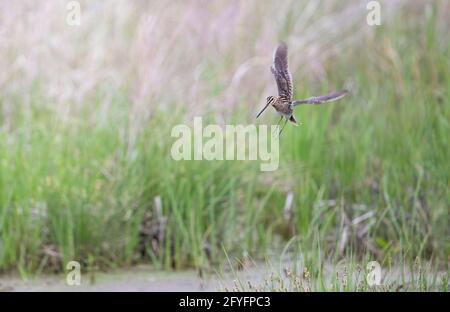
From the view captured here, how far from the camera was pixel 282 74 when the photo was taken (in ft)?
8.27

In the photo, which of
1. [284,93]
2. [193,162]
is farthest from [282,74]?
[193,162]

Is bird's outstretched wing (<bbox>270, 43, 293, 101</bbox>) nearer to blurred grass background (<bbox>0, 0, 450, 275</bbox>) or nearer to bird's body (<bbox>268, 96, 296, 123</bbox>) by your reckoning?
bird's body (<bbox>268, 96, 296, 123</bbox>)

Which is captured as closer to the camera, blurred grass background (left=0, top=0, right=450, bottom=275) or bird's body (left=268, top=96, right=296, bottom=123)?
bird's body (left=268, top=96, right=296, bottom=123)

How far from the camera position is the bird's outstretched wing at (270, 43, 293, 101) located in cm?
250

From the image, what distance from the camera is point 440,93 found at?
4953 millimetres

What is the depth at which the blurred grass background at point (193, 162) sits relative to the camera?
4211 millimetres

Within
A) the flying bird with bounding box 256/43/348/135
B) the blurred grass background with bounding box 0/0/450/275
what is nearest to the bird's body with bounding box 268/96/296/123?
the flying bird with bounding box 256/43/348/135

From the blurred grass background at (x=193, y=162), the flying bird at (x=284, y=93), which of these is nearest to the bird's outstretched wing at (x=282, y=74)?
the flying bird at (x=284, y=93)

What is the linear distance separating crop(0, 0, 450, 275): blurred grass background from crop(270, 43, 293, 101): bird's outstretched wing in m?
→ 1.02

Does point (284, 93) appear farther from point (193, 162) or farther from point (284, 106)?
point (193, 162)

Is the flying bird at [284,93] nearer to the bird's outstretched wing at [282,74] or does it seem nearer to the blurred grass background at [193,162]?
the bird's outstretched wing at [282,74]

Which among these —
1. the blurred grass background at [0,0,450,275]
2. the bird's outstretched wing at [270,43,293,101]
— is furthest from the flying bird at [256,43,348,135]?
the blurred grass background at [0,0,450,275]

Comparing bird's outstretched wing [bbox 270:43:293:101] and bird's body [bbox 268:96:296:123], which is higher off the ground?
bird's outstretched wing [bbox 270:43:293:101]

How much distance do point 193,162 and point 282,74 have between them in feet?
6.27
